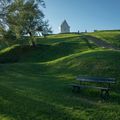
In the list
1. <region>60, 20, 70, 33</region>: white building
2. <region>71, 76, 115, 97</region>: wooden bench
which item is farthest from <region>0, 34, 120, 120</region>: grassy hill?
<region>60, 20, 70, 33</region>: white building

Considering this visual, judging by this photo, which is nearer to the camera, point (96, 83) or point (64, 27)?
point (96, 83)

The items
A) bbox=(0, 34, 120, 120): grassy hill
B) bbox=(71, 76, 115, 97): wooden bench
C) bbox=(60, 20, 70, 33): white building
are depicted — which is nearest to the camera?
bbox=(0, 34, 120, 120): grassy hill

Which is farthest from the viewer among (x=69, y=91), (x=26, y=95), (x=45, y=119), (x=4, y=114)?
(x=69, y=91)

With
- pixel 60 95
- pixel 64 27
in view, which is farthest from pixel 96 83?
pixel 64 27

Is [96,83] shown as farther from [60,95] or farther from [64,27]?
[64,27]

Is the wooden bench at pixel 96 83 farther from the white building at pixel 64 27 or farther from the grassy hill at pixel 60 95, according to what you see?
the white building at pixel 64 27

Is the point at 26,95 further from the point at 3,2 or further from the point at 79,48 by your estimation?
the point at 79,48

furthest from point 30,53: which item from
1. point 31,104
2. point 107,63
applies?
point 31,104

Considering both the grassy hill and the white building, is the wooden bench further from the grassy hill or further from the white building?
the white building

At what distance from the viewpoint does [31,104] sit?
71.2 ft

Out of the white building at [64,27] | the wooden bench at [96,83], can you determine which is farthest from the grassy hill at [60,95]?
the white building at [64,27]

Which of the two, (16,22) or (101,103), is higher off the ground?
(16,22)

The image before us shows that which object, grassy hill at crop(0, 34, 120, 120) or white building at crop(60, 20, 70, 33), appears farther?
white building at crop(60, 20, 70, 33)

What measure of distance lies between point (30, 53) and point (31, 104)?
1656 inches
